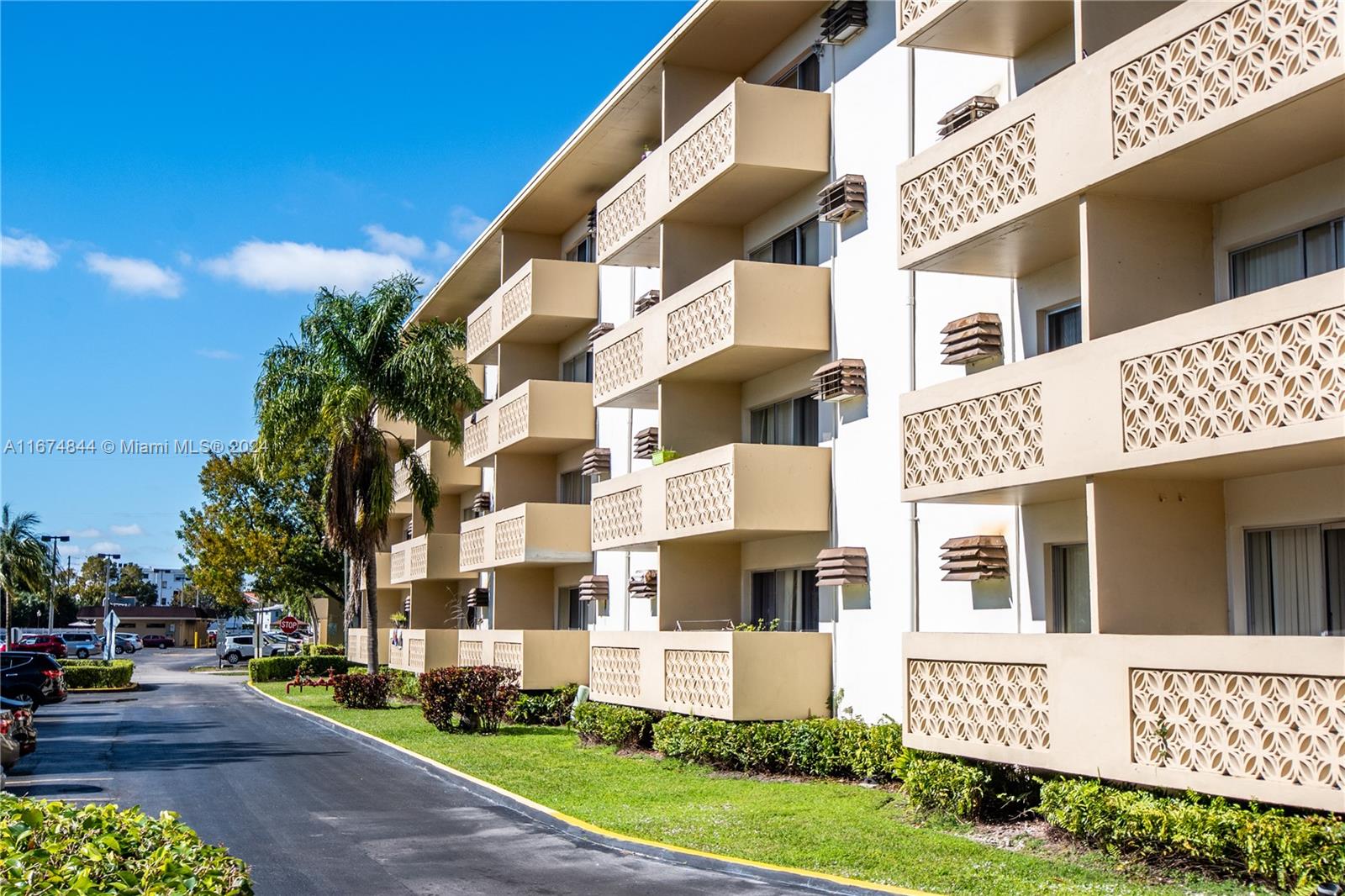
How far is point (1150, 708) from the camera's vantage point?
11.9 metres

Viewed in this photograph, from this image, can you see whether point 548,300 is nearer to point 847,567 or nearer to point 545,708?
point 545,708

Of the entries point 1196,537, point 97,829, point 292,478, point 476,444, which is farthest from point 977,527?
point 292,478

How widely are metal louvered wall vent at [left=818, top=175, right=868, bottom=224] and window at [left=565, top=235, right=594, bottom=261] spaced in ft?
43.5

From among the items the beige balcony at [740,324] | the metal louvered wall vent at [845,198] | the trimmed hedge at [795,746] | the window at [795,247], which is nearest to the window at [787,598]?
the trimmed hedge at [795,746]

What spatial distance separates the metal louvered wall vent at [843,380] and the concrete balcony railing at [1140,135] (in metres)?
3.30

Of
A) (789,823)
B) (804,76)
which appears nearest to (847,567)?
(789,823)

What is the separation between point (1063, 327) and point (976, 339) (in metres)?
1.10

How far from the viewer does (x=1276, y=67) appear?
36.9 feet

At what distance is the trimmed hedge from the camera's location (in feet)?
56.7

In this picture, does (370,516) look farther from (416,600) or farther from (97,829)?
(97,829)

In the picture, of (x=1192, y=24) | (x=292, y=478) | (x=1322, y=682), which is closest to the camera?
(x=1322, y=682)

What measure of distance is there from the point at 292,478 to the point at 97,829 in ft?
186

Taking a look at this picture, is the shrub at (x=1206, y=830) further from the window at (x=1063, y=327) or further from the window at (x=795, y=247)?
the window at (x=795, y=247)

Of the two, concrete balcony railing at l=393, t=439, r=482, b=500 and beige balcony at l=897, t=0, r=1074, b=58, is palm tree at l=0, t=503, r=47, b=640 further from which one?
beige balcony at l=897, t=0, r=1074, b=58
